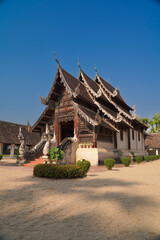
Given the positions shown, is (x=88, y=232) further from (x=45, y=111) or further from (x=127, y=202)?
(x=45, y=111)

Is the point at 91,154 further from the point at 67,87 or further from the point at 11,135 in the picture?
the point at 11,135

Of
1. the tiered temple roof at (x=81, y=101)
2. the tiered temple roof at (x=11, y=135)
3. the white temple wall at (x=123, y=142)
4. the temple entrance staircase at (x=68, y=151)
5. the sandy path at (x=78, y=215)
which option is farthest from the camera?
the tiered temple roof at (x=11, y=135)

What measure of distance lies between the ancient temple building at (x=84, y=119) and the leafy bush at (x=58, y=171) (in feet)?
17.3

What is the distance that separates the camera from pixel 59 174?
24.4 feet

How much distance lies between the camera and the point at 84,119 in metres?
14.2

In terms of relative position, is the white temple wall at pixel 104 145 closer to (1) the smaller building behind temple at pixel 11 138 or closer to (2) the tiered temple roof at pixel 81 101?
(2) the tiered temple roof at pixel 81 101

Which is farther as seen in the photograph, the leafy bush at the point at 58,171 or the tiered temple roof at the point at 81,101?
the tiered temple roof at the point at 81,101

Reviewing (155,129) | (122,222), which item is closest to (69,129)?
(122,222)

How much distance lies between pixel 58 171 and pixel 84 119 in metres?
7.26

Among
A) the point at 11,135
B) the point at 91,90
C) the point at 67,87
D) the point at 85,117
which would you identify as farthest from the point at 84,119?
the point at 11,135

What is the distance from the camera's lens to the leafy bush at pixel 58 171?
7473 millimetres

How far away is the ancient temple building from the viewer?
44.3 feet

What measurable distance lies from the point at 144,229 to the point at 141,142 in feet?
84.4

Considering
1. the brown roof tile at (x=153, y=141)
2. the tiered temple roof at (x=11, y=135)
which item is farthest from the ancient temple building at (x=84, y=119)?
the brown roof tile at (x=153, y=141)
